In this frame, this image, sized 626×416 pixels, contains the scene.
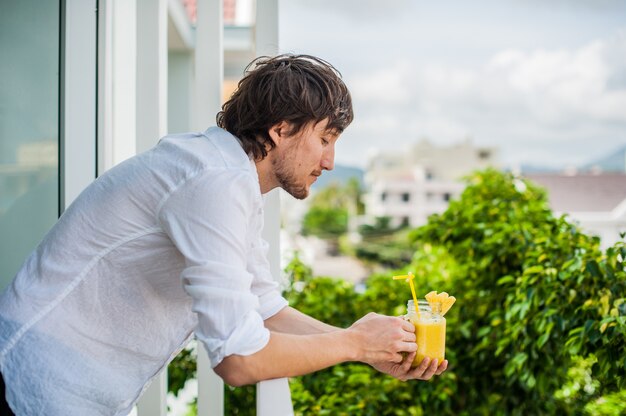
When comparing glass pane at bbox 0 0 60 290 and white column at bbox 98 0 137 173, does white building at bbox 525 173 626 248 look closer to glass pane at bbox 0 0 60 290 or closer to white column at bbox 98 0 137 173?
white column at bbox 98 0 137 173

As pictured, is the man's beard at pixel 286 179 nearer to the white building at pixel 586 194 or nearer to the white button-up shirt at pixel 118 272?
the white button-up shirt at pixel 118 272

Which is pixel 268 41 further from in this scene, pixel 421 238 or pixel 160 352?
pixel 421 238

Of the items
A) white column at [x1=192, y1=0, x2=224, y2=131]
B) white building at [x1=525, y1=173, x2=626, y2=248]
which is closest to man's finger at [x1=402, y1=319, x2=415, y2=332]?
white column at [x1=192, y1=0, x2=224, y2=131]

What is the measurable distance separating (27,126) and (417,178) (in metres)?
51.2

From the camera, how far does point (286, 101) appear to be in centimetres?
114

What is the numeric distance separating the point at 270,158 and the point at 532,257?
131 centimetres

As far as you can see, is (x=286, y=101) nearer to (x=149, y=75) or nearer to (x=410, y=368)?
(x=410, y=368)

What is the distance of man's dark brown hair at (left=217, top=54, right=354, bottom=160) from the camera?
1.14 metres

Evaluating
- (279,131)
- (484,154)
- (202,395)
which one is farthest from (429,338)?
(484,154)

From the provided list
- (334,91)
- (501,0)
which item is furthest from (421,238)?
(501,0)

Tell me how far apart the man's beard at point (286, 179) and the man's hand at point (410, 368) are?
0.35 meters

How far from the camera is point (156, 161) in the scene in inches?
40.8

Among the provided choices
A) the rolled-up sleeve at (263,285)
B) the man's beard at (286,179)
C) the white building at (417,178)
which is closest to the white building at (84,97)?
the rolled-up sleeve at (263,285)

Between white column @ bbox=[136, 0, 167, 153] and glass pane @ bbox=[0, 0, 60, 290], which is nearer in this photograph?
glass pane @ bbox=[0, 0, 60, 290]
